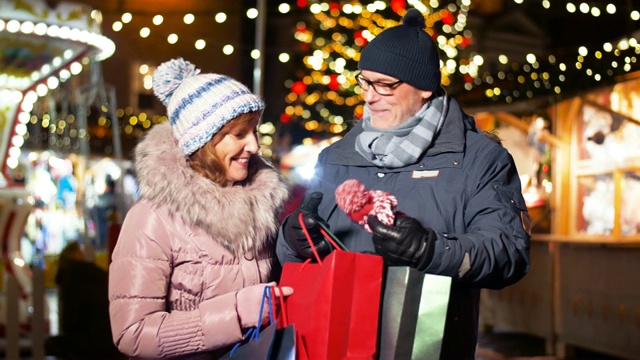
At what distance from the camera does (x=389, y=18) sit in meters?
15.6

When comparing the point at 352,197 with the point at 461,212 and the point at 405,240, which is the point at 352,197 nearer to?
the point at 405,240

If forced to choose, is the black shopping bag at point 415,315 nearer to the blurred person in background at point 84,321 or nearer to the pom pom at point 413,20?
the pom pom at point 413,20

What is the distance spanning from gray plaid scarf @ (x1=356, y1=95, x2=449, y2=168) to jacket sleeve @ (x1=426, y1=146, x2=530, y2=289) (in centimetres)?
19

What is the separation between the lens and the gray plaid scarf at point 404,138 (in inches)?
115

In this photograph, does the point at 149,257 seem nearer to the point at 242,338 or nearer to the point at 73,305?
the point at 242,338

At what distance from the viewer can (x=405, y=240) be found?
2486mm

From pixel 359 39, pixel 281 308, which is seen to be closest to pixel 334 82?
pixel 359 39

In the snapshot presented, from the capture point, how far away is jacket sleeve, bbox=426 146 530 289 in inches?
102

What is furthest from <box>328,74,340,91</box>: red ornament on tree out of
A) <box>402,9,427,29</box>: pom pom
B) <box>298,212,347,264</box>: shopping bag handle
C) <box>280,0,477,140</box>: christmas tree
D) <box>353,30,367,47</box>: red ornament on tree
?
<box>298,212,347,264</box>: shopping bag handle

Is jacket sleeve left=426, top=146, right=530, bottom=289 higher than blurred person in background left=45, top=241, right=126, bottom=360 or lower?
higher

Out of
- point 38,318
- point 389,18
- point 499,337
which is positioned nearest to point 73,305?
point 38,318

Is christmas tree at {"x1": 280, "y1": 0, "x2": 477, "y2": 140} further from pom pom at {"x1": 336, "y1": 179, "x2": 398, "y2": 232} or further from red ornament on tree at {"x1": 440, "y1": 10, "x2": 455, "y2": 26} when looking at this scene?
pom pom at {"x1": 336, "y1": 179, "x2": 398, "y2": 232}

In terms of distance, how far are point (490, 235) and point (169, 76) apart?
4.58 ft

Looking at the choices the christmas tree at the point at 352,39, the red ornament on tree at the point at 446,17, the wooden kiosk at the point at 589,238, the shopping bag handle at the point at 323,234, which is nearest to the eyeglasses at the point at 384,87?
the shopping bag handle at the point at 323,234
